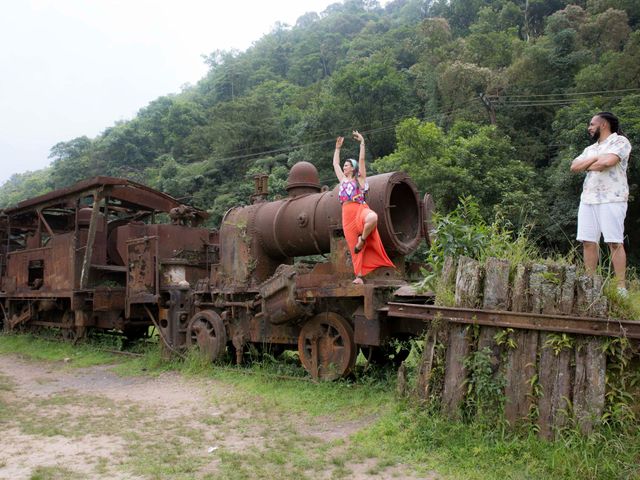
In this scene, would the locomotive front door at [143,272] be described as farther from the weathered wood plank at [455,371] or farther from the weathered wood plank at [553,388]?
the weathered wood plank at [553,388]

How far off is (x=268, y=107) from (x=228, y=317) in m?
42.0

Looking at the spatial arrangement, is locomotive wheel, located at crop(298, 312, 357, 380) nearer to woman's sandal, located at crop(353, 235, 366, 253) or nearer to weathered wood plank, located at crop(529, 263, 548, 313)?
woman's sandal, located at crop(353, 235, 366, 253)

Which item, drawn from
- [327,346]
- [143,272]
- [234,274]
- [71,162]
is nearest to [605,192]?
[327,346]

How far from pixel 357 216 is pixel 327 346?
175 cm

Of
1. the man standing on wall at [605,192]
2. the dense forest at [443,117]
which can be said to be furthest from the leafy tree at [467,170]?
the man standing on wall at [605,192]

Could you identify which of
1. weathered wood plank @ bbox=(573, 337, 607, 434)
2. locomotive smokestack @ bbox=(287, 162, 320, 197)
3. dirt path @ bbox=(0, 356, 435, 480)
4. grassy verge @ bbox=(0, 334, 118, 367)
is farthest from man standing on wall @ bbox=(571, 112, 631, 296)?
grassy verge @ bbox=(0, 334, 118, 367)

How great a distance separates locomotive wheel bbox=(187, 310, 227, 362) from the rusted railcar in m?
1.06

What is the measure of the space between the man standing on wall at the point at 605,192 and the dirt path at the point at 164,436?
2420 mm

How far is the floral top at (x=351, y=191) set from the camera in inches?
251

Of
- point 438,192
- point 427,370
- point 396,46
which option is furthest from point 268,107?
point 427,370

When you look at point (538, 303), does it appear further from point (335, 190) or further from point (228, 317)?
point (228, 317)

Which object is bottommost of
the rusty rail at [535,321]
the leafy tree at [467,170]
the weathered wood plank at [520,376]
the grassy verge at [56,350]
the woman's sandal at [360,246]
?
the grassy verge at [56,350]

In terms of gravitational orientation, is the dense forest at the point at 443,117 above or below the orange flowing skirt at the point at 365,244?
above

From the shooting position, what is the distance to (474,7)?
60188mm
